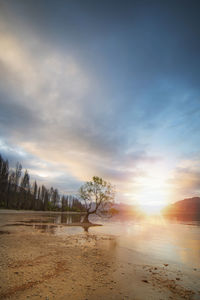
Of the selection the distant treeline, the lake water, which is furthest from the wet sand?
Answer: the distant treeline

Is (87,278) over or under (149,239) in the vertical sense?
over

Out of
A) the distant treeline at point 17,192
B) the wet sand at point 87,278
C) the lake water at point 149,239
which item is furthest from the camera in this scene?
the distant treeline at point 17,192

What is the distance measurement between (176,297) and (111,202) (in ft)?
120

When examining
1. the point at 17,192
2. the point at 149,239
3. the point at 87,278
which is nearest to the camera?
the point at 87,278

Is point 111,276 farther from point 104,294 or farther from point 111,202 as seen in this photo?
point 111,202

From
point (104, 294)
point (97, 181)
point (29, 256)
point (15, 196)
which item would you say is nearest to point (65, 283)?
point (104, 294)

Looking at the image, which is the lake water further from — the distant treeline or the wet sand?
Result: the distant treeline

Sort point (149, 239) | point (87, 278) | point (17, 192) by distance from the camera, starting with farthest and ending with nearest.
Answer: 1. point (17, 192)
2. point (149, 239)
3. point (87, 278)

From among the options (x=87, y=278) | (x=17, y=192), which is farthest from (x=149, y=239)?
(x=17, y=192)

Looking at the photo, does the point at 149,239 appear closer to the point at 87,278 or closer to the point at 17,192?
the point at 87,278

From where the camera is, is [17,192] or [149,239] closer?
[149,239]

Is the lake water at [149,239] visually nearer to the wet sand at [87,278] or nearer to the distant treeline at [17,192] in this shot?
the wet sand at [87,278]

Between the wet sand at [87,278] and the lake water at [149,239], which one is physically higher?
the wet sand at [87,278]

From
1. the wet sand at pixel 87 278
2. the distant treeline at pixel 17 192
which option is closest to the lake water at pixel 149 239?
the wet sand at pixel 87 278
